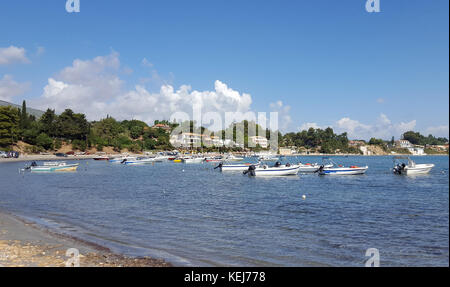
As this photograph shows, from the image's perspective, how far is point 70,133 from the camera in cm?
12312

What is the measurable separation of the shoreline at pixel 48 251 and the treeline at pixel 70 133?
97.0 meters

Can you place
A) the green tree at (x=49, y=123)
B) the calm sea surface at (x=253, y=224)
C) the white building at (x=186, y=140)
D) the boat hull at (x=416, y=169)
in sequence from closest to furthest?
the calm sea surface at (x=253, y=224), the boat hull at (x=416, y=169), the green tree at (x=49, y=123), the white building at (x=186, y=140)

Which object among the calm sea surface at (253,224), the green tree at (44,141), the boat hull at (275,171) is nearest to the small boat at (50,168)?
the calm sea surface at (253,224)

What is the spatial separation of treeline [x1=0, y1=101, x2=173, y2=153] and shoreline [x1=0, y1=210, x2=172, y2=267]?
97046 millimetres

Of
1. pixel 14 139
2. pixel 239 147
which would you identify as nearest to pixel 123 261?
pixel 14 139

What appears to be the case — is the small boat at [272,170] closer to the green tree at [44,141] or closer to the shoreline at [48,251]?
the shoreline at [48,251]

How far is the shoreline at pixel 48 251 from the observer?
11.4 metres

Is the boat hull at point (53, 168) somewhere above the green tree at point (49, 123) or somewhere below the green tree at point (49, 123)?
below

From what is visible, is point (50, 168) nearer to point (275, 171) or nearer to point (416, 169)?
point (275, 171)

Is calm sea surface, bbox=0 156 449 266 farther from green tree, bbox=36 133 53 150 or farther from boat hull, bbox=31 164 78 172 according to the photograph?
green tree, bbox=36 133 53 150

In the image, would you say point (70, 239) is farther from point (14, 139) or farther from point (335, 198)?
point (14, 139)

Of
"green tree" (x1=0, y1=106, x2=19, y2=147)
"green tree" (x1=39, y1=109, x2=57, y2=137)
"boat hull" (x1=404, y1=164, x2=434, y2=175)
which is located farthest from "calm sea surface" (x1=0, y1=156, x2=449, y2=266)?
"green tree" (x1=39, y1=109, x2=57, y2=137)

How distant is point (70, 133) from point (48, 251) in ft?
395

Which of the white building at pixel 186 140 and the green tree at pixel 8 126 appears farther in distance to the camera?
the white building at pixel 186 140
